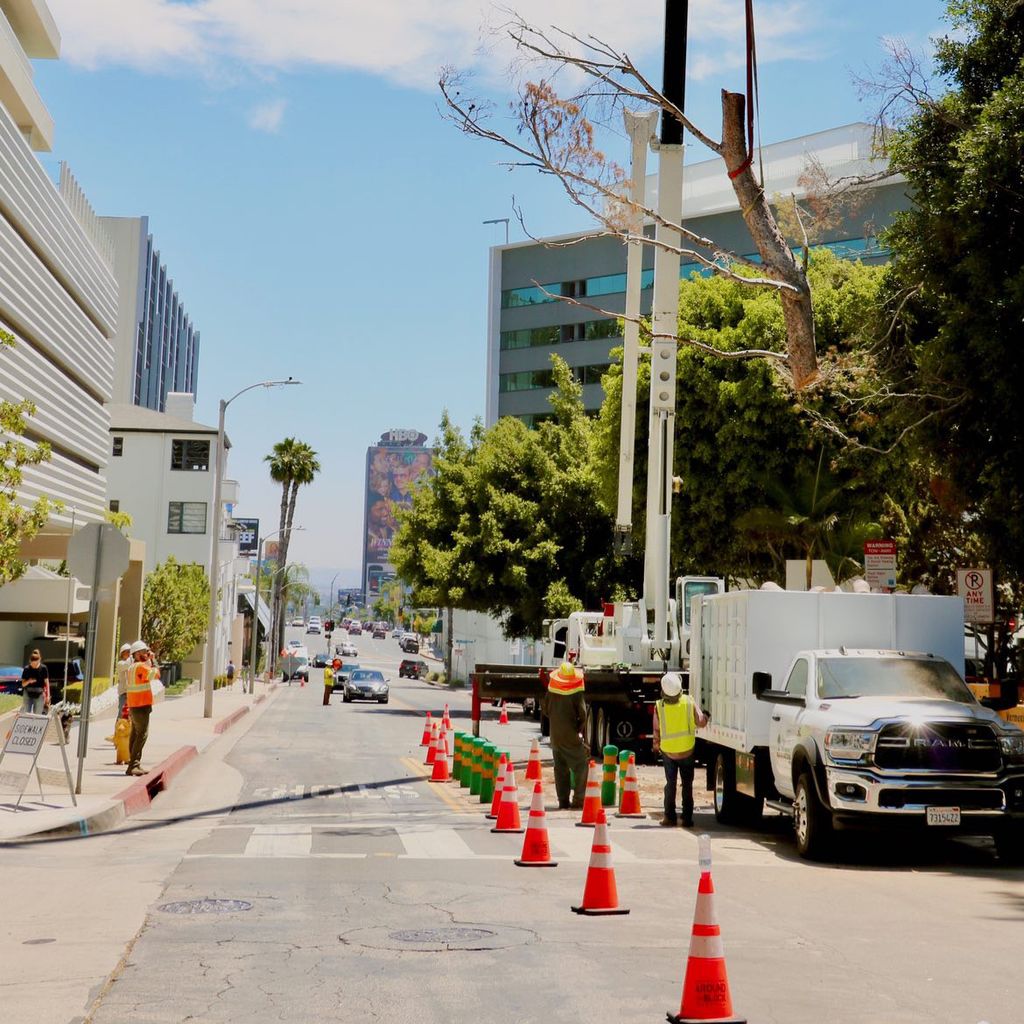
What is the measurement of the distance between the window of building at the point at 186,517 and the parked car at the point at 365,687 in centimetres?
2291

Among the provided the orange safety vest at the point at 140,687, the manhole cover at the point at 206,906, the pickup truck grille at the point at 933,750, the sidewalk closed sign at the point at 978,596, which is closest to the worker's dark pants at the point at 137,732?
the orange safety vest at the point at 140,687

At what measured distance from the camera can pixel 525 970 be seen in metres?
7.48

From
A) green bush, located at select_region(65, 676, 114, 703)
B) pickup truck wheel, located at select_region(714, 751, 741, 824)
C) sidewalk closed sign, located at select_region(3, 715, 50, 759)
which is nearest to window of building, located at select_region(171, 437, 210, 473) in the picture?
green bush, located at select_region(65, 676, 114, 703)

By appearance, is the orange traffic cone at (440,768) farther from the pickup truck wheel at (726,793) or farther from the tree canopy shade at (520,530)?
the tree canopy shade at (520,530)

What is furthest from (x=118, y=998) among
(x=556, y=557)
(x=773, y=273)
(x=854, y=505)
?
(x=556, y=557)

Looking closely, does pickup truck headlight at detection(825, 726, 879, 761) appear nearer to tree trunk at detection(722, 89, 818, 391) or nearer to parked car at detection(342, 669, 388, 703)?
tree trunk at detection(722, 89, 818, 391)

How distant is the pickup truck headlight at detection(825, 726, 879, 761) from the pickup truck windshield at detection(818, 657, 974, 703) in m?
1.02

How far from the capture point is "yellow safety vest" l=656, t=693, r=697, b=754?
15.0m

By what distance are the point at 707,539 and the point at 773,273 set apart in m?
15.7

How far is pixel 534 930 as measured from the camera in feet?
28.5

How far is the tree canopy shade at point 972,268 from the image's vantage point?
52.7ft

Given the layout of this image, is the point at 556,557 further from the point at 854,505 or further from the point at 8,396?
the point at 8,396

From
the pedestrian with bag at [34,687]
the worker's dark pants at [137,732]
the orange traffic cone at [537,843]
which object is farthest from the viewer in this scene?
the pedestrian with bag at [34,687]

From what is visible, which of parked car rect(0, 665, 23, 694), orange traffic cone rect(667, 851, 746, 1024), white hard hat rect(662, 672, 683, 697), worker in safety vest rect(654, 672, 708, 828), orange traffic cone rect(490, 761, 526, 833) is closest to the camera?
orange traffic cone rect(667, 851, 746, 1024)
